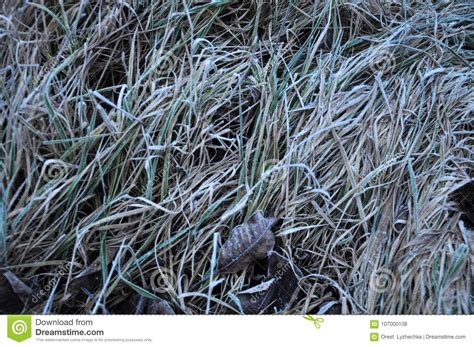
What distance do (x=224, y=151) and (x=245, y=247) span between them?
23 cm

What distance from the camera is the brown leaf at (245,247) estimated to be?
101 centimetres

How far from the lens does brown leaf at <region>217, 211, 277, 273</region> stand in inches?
39.7

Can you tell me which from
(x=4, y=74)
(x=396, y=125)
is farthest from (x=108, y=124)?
(x=396, y=125)

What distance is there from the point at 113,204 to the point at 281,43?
55 cm
